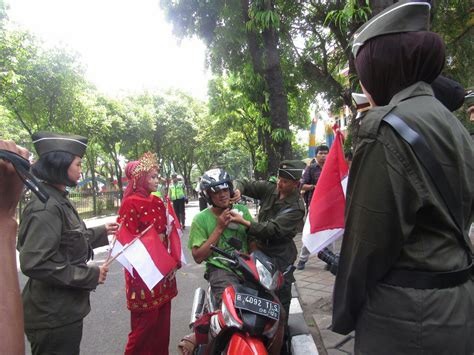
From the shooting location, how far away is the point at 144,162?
3.65 meters

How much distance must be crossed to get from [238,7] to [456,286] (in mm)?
7273

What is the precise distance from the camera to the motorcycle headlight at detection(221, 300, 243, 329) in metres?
2.27

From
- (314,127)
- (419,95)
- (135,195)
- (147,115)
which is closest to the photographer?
(419,95)

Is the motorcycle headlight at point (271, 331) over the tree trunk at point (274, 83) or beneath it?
beneath

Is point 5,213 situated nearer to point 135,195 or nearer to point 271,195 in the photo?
point 135,195

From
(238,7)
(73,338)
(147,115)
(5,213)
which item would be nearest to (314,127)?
(238,7)

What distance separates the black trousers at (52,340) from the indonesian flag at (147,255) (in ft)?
2.76

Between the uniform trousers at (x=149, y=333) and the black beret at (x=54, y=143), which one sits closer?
the black beret at (x=54, y=143)

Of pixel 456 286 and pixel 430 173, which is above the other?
pixel 430 173

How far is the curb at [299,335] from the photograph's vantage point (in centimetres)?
350

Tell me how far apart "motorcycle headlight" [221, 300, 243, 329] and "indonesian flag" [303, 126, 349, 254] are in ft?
2.09

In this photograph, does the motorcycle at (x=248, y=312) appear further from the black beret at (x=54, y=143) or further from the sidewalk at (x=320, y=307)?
the sidewalk at (x=320, y=307)

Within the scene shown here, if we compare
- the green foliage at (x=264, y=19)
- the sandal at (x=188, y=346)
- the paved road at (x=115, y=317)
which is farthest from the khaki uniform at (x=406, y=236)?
the green foliage at (x=264, y=19)

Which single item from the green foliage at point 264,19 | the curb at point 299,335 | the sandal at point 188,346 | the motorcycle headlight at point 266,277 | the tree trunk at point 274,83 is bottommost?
the curb at point 299,335
